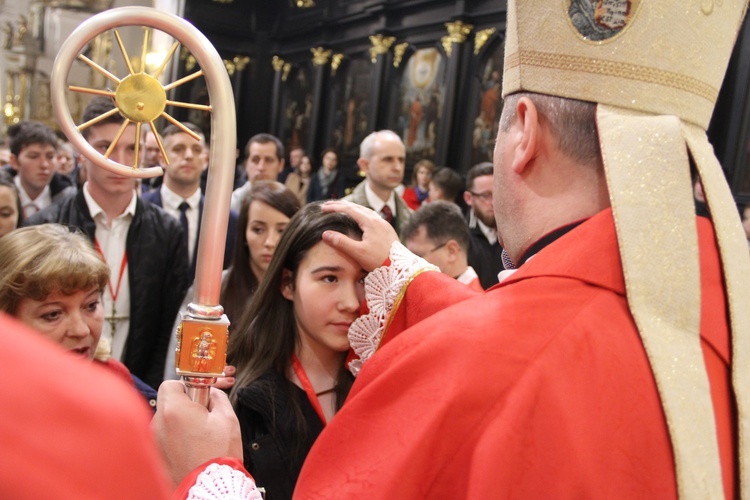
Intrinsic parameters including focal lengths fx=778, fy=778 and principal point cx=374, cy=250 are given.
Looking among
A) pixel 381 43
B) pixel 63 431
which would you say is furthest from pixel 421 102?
pixel 63 431

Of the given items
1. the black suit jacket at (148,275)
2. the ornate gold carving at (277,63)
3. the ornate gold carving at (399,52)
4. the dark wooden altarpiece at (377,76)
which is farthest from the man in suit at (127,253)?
the ornate gold carving at (277,63)

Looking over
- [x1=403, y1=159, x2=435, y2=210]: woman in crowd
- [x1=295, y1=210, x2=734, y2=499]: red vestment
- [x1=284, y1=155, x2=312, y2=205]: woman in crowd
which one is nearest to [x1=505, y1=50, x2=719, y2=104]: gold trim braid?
[x1=295, y1=210, x2=734, y2=499]: red vestment

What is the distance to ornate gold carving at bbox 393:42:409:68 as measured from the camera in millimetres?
12000

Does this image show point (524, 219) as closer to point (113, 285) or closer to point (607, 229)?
point (607, 229)

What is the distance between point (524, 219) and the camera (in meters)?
1.35

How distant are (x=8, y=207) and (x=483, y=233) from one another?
280 centimetres

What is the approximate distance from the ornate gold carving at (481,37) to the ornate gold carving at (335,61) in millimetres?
3743

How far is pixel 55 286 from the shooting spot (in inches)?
82.3

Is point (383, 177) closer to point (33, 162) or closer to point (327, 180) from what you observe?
point (33, 162)

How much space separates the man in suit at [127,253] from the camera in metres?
3.20

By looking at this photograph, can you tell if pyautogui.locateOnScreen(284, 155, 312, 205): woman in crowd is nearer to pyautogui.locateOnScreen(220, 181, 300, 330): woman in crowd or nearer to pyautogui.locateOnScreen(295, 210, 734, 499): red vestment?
pyautogui.locateOnScreen(220, 181, 300, 330): woman in crowd

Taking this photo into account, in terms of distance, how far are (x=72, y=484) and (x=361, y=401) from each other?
80cm

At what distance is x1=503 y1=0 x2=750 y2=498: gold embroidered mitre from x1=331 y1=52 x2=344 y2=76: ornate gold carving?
12780mm

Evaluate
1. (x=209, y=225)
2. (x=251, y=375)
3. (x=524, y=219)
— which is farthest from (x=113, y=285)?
(x=524, y=219)
